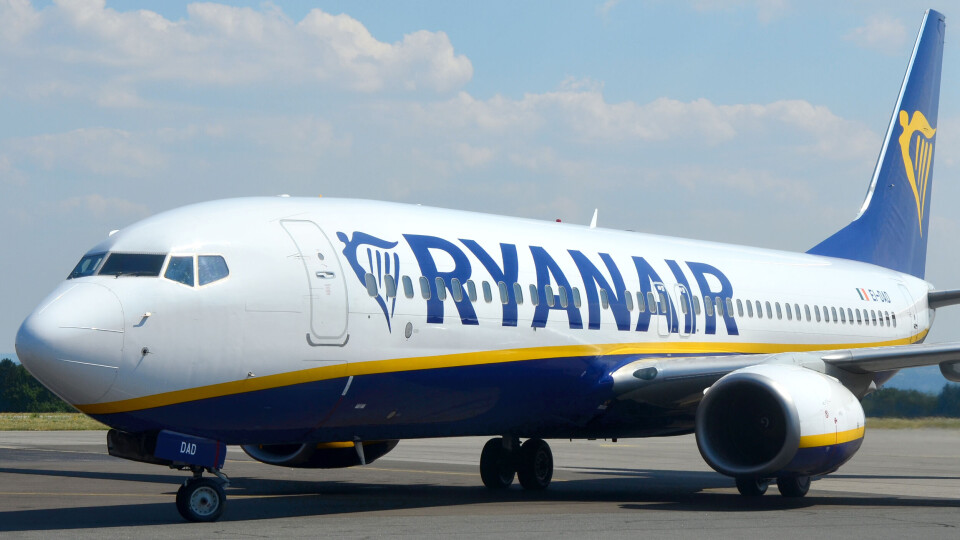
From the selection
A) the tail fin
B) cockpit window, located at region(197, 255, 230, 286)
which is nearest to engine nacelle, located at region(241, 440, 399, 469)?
cockpit window, located at region(197, 255, 230, 286)

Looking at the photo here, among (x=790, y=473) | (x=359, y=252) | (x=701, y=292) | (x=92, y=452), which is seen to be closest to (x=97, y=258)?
(x=359, y=252)

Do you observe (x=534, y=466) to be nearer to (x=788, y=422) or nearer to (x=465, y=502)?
(x=465, y=502)

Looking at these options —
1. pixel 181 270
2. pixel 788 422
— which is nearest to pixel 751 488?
pixel 788 422

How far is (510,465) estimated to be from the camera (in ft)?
59.2

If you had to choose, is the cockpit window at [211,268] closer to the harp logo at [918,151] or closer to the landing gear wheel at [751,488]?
the landing gear wheel at [751,488]

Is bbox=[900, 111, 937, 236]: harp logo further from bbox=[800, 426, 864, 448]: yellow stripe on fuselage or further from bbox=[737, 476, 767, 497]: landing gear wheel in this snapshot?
bbox=[800, 426, 864, 448]: yellow stripe on fuselage

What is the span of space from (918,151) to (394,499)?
1622cm

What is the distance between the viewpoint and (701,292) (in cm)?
1816

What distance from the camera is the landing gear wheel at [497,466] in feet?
59.1

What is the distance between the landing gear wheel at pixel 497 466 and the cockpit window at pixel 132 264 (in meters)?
7.53

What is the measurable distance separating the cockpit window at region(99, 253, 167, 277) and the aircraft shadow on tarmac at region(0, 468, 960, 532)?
2.51 m

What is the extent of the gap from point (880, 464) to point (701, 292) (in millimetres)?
9718

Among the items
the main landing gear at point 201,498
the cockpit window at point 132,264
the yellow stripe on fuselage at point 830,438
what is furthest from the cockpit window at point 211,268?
the yellow stripe on fuselage at point 830,438

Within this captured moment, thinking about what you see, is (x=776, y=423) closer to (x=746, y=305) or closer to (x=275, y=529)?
(x=746, y=305)
